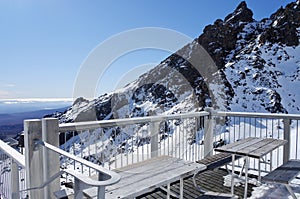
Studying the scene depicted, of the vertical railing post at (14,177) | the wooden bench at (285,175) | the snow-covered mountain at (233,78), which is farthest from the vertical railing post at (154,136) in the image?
the snow-covered mountain at (233,78)

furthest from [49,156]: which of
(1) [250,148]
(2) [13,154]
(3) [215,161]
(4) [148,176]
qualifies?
(1) [250,148]

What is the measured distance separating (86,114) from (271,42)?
1501 cm

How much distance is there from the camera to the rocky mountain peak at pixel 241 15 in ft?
69.5

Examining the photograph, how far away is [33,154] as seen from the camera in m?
2.00

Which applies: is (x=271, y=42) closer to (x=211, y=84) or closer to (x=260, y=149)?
(x=211, y=84)

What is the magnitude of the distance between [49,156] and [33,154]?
0.13 m

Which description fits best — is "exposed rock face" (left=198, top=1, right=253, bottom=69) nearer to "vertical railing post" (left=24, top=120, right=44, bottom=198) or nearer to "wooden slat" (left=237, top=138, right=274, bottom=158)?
"wooden slat" (left=237, top=138, right=274, bottom=158)

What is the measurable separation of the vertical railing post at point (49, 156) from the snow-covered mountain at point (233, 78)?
4.91 meters

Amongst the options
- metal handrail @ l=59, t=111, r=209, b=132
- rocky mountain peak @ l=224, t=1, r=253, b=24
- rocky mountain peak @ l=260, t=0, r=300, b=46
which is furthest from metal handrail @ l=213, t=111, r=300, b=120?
→ rocky mountain peak @ l=224, t=1, r=253, b=24

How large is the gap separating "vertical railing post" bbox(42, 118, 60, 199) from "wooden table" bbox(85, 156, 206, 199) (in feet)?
1.94

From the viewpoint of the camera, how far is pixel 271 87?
480 inches

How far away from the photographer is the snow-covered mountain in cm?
1127

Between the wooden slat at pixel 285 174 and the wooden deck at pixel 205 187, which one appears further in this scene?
the wooden deck at pixel 205 187

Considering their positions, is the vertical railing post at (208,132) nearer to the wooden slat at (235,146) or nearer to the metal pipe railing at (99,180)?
the wooden slat at (235,146)
